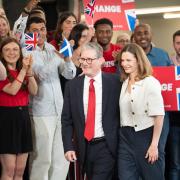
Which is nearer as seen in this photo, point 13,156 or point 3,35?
point 13,156

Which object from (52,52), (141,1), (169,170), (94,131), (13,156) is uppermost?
(141,1)

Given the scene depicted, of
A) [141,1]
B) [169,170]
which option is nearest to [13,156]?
[169,170]

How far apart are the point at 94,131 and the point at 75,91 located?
0.36m

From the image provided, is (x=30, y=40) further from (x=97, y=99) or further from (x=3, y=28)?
(x=97, y=99)

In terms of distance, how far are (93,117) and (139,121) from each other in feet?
1.17

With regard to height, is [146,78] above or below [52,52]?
below

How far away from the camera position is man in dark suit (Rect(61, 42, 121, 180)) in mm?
3230

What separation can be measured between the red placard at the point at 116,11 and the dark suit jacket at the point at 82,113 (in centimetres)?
194

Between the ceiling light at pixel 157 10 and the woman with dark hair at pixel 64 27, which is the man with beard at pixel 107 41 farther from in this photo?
the ceiling light at pixel 157 10

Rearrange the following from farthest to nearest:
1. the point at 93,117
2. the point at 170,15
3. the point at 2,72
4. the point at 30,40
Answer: the point at 170,15
the point at 30,40
the point at 2,72
the point at 93,117

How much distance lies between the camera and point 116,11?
5289mm

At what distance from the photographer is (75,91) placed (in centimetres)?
333

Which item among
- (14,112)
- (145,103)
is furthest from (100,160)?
(14,112)

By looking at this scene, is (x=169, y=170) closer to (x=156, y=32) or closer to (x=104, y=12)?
(x=104, y=12)
